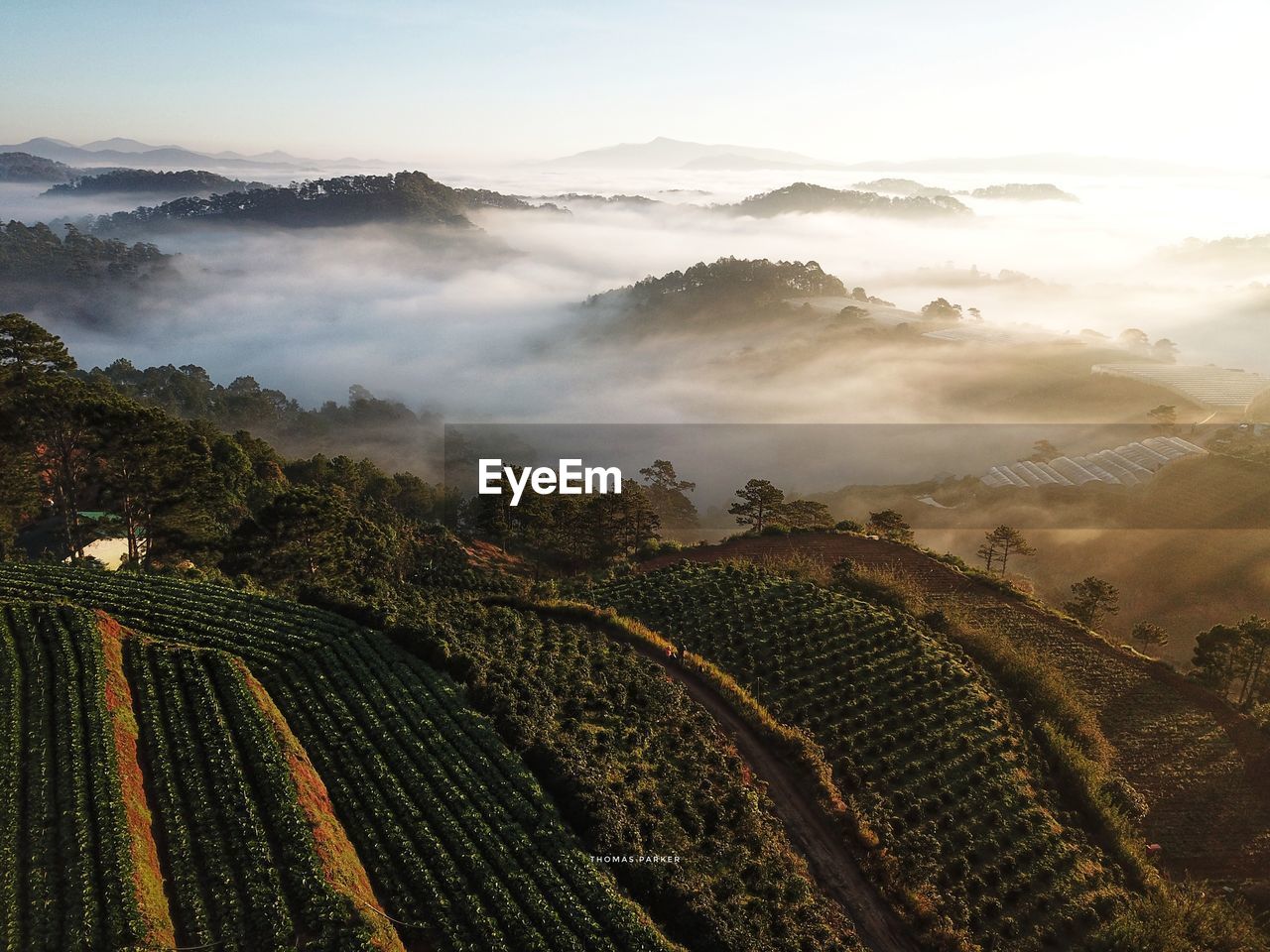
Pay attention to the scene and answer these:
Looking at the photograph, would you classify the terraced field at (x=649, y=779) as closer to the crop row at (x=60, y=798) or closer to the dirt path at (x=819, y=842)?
the dirt path at (x=819, y=842)

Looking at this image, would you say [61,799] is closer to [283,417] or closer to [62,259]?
[283,417]

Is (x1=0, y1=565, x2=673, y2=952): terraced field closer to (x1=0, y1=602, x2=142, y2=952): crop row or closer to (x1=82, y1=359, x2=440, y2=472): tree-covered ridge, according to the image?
(x1=0, y1=602, x2=142, y2=952): crop row

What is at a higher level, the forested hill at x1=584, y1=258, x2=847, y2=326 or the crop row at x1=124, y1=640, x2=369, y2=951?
the forested hill at x1=584, y1=258, x2=847, y2=326

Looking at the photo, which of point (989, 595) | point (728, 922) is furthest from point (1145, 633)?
point (728, 922)

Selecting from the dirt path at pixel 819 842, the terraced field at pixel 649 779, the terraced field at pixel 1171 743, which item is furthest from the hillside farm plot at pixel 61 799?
the terraced field at pixel 1171 743

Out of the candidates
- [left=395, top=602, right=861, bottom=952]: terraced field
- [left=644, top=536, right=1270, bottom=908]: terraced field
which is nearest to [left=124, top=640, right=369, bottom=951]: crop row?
[left=395, top=602, right=861, bottom=952]: terraced field

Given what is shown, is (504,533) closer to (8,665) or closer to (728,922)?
(8,665)
